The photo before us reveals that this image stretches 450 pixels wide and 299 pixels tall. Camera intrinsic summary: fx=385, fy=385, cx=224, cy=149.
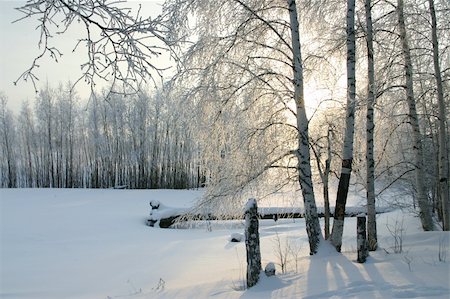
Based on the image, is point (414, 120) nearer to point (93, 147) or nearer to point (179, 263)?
point (179, 263)

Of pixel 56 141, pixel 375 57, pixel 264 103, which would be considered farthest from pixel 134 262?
pixel 56 141

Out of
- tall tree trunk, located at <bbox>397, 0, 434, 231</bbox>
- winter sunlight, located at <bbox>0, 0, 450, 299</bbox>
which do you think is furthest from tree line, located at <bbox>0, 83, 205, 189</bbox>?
tall tree trunk, located at <bbox>397, 0, 434, 231</bbox>

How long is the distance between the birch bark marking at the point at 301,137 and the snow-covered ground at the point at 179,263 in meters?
0.56

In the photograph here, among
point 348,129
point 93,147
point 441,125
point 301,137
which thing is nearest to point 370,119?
point 348,129

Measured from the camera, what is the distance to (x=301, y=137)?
22.7 feet

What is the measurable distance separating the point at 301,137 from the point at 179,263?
170 inches

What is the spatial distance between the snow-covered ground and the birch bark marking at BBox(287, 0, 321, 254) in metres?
0.56

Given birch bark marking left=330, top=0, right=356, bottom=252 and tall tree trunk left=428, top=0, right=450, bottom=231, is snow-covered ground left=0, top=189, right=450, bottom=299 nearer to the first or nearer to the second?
birch bark marking left=330, top=0, right=356, bottom=252

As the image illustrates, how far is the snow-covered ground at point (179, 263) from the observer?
4977 mm

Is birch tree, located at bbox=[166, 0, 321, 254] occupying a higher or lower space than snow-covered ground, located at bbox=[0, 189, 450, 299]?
higher

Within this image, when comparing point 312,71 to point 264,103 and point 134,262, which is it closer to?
point 264,103

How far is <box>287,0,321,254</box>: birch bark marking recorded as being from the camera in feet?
22.5

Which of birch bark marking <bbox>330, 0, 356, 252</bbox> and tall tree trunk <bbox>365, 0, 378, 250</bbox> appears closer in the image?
birch bark marking <bbox>330, 0, 356, 252</bbox>

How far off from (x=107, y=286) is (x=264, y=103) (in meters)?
4.61
